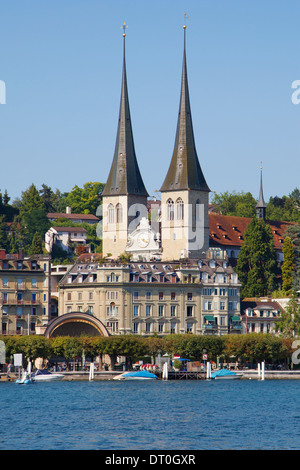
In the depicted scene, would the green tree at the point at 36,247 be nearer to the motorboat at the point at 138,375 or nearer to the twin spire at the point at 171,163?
the twin spire at the point at 171,163

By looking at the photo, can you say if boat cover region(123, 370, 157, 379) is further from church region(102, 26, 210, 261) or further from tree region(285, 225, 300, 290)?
tree region(285, 225, 300, 290)

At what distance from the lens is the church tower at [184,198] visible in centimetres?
16600

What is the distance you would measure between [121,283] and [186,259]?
14164mm

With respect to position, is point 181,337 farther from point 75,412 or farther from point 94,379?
point 75,412

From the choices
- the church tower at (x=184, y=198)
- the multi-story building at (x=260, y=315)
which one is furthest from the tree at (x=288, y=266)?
the church tower at (x=184, y=198)

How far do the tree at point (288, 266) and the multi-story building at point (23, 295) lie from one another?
32.8 meters

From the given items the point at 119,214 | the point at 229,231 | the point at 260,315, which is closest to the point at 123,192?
the point at 119,214

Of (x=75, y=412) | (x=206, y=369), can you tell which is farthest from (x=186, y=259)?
(x=75, y=412)

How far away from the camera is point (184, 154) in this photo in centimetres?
16600

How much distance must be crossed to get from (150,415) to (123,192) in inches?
3270

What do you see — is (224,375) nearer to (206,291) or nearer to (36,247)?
(206,291)

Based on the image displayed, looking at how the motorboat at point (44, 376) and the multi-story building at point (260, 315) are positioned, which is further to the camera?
the multi-story building at point (260, 315)

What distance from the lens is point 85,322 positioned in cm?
13912

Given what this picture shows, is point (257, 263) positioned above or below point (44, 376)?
above
